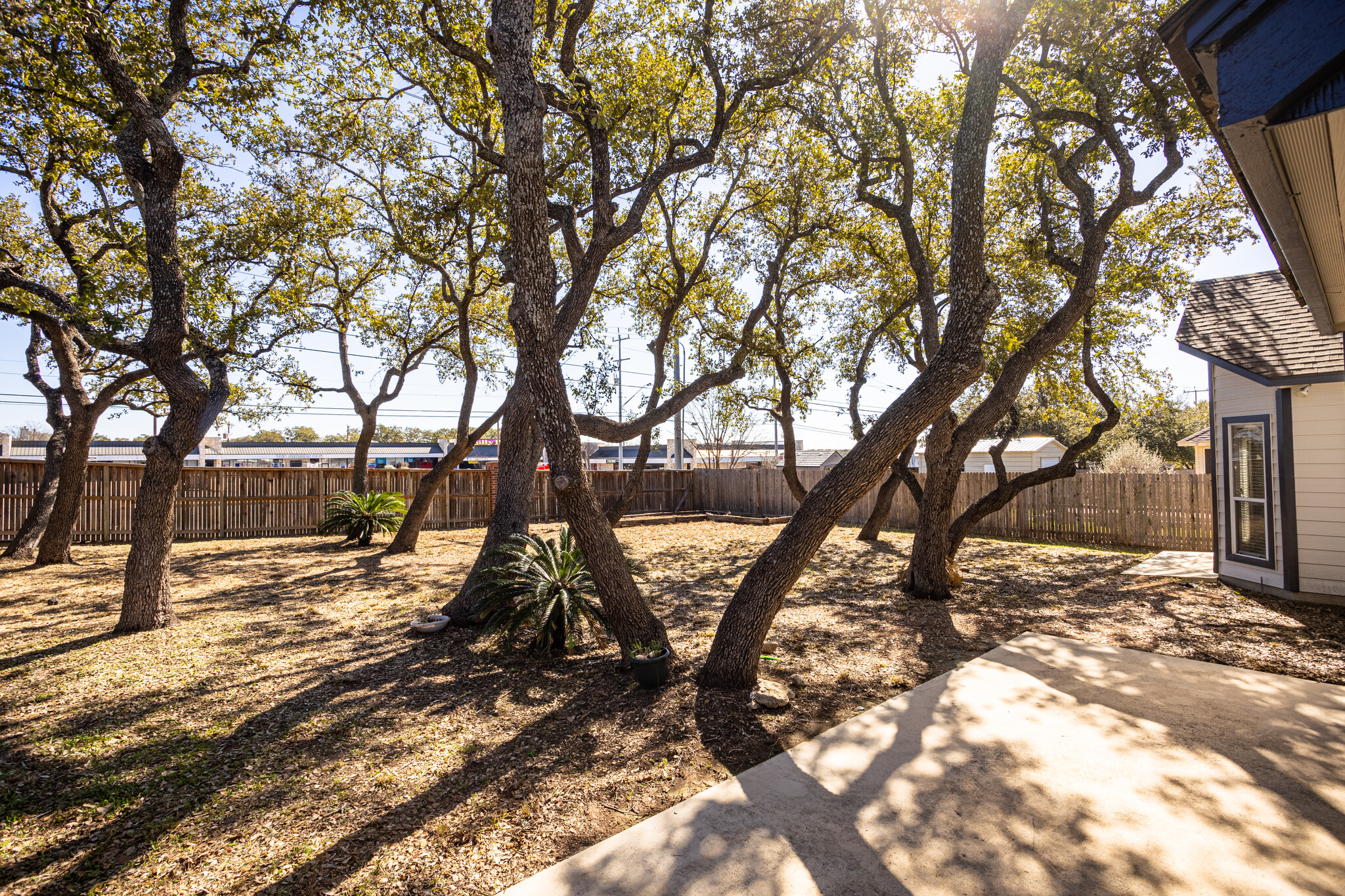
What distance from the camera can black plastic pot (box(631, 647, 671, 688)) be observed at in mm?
4059

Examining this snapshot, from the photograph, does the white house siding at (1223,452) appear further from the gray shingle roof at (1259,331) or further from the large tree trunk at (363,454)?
the large tree trunk at (363,454)

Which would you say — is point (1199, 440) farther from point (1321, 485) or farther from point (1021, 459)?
point (1021, 459)

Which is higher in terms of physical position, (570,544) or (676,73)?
(676,73)

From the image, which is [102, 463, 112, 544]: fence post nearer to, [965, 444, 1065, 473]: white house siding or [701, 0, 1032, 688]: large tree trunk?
[701, 0, 1032, 688]: large tree trunk

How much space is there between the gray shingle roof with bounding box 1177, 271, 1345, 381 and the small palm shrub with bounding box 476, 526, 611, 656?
24.5 ft

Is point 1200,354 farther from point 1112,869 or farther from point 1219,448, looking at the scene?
point 1112,869

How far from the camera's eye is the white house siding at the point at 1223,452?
671cm

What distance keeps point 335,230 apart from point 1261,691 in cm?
1267

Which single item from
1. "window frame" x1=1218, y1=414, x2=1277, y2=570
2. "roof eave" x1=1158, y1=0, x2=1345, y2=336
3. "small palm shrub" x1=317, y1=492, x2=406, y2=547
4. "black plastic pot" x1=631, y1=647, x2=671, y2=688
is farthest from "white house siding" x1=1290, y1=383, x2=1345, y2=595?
"small palm shrub" x1=317, y1=492, x2=406, y2=547

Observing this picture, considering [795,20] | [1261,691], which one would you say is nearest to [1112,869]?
[1261,691]

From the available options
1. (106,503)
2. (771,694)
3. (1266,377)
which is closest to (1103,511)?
(1266,377)

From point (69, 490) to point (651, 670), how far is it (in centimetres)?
999

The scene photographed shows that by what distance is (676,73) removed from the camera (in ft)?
22.7

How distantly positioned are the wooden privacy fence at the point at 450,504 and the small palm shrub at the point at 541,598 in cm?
832
